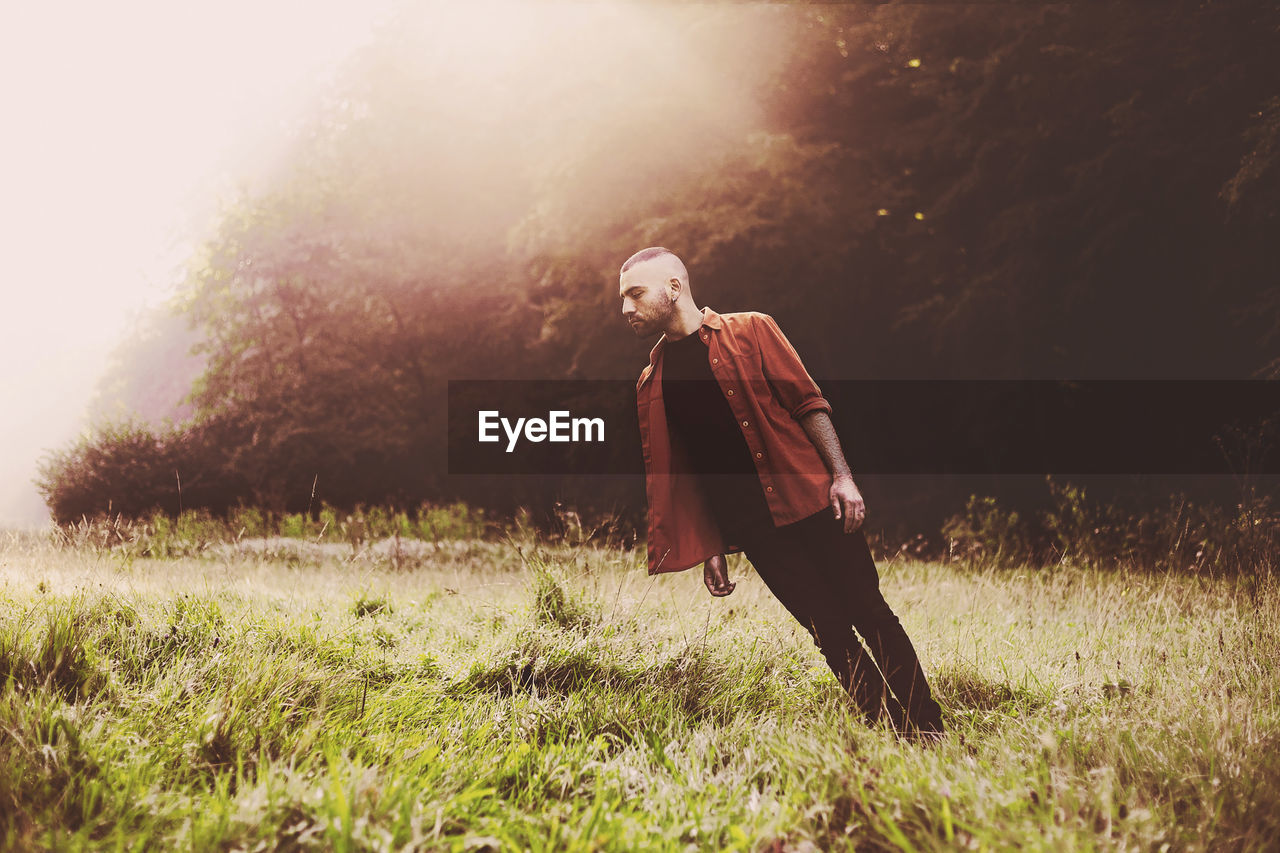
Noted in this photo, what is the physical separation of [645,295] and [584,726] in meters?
1.69

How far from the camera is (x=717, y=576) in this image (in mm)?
3367

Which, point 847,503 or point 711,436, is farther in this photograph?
point 711,436

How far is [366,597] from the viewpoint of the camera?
4.99m

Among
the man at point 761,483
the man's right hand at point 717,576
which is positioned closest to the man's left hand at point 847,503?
the man at point 761,483

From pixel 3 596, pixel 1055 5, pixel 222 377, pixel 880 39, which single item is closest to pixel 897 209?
pixel 880 39

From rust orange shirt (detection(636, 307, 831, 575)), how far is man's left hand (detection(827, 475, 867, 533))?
0.05 meters

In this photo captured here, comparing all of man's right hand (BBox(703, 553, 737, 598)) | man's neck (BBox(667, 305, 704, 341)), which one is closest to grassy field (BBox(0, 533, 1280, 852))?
man's right hand (BBox(703, 553, 737, 598))

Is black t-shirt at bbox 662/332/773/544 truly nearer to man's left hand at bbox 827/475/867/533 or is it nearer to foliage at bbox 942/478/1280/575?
man's left hand at bbox 827/475/867/533

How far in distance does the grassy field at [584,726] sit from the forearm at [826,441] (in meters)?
0.87

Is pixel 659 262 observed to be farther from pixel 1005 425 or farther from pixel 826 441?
pixel 1005 425

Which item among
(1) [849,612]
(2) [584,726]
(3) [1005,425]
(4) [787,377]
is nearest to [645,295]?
(4) [787,377]

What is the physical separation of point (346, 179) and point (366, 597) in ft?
51.2

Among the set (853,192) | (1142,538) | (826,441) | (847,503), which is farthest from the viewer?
(853,192)

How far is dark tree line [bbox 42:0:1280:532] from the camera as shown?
8406 millimetres
